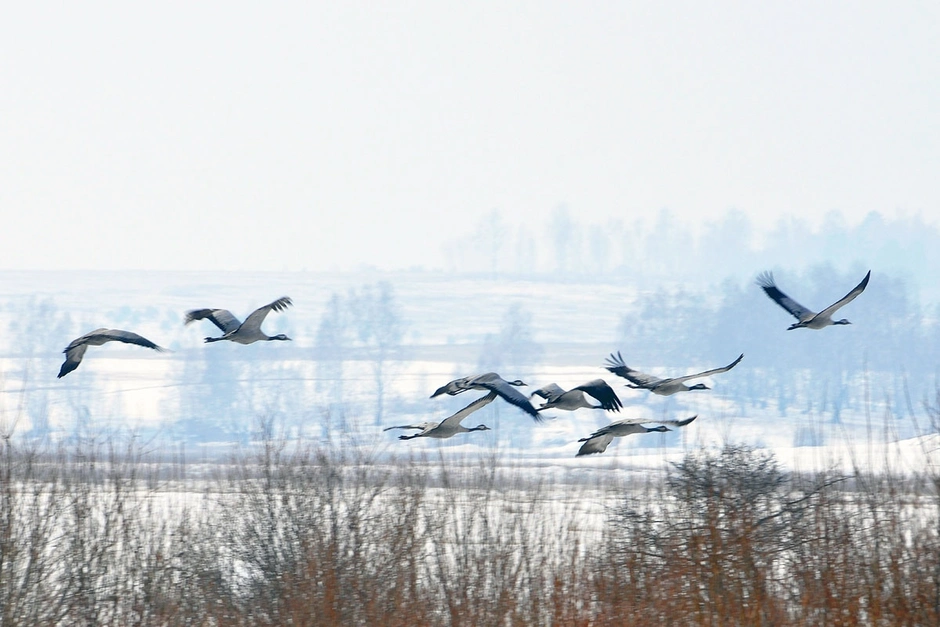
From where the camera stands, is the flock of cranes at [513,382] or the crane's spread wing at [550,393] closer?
the flock of cranes at [513,382]

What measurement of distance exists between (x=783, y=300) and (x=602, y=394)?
2718mm

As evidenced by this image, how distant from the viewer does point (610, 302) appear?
11981 cm

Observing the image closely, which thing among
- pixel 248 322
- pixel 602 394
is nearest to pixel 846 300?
pixel 602 394

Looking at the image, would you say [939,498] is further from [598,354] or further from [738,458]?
[598,354]

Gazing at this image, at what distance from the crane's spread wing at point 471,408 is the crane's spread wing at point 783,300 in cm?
310

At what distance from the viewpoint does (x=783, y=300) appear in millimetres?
13297

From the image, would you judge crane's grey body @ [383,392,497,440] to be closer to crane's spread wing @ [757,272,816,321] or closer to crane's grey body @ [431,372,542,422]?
crane's grey body @ [431,372,542,422]

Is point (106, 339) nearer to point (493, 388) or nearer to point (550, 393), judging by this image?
point (493, 388)

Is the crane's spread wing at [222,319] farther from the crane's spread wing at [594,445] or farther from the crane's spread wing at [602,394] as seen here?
the crane's spread wing at [594,445]

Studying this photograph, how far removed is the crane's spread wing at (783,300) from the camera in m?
12.4

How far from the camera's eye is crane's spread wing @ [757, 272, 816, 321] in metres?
12.4

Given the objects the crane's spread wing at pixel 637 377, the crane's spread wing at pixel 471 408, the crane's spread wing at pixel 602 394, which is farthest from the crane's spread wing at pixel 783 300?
the crane's spread wing at pixel 471 408

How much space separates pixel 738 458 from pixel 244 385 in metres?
71.2

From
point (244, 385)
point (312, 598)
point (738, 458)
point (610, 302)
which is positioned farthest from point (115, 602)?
point (610, 302)
